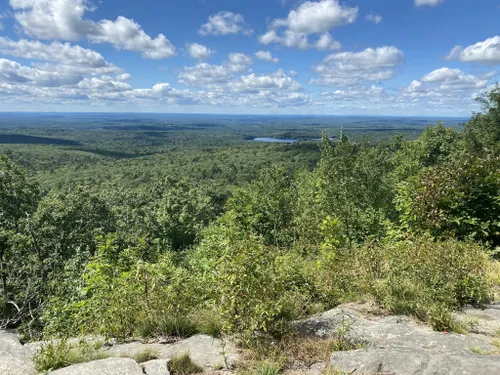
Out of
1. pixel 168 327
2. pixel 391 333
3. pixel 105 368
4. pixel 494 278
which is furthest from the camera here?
pixel 494 278

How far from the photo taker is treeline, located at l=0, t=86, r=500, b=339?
562cm

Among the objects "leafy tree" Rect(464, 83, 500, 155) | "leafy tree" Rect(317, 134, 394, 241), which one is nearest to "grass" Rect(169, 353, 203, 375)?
"leafy tree" Rect(317, 134, 394, 241)

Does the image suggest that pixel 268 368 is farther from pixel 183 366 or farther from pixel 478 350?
pixel 478 350

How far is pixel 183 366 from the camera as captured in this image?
4.75 m

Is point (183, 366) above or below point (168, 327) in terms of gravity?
above

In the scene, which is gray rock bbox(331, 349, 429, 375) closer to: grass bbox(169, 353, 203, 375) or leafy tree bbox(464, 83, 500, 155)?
grass bbox(169, 353, 203, 375)

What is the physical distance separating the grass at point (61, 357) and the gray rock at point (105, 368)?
18 centimetres

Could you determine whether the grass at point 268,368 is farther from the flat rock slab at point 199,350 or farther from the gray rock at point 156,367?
the gray rock at point 156,367

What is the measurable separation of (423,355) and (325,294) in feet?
7.98

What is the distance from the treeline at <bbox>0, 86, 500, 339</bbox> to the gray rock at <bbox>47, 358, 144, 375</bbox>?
110 centimetres

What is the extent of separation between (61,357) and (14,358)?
88cm

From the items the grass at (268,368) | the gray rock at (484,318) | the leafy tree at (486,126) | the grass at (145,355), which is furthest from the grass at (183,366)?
the leafy tree at (486,126)

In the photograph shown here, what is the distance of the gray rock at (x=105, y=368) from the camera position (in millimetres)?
4492

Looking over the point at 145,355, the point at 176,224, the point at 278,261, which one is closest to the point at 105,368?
the point at 145,355
